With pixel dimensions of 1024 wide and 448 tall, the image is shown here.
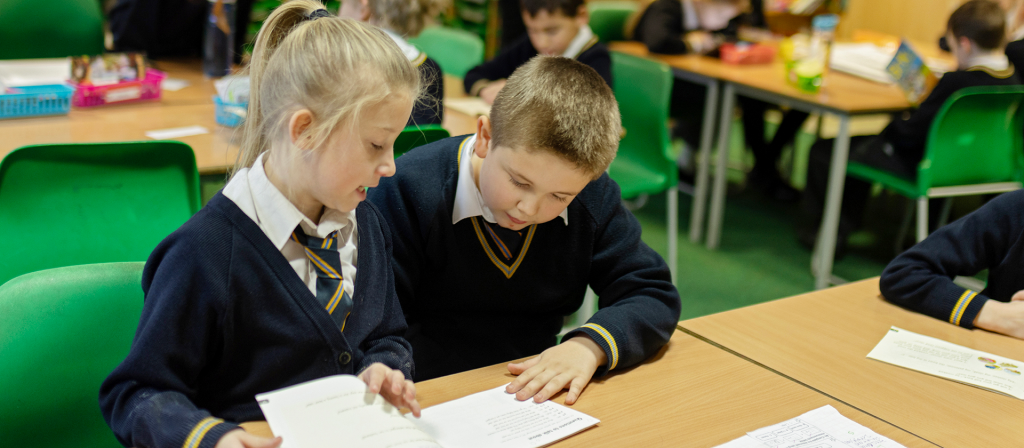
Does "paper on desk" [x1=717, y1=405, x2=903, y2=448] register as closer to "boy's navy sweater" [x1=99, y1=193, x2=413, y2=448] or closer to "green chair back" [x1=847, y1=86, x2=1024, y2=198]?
"boy's navy sweater" [x1=99, y1=193, x2=413, y2=448]

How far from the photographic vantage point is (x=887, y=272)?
1.50 metres

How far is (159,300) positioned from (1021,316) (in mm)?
1356

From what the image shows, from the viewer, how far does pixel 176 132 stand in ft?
6.86

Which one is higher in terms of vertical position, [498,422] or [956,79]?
[956,79]

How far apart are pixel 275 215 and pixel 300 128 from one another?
11 cm

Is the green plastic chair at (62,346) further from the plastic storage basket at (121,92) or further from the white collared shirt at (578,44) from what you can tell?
the white collared shirt at (578,44)

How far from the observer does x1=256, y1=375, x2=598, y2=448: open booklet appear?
823mm

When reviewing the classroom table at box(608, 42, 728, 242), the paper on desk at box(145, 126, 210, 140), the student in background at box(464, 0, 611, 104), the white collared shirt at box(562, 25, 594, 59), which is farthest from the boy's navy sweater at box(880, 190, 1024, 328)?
→ the classroom table at box(608, 42, 728, 242)

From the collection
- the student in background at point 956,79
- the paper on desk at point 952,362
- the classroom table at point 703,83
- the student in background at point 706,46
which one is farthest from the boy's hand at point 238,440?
the student in background at point 706,46

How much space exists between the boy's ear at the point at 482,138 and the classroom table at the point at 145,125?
72cm

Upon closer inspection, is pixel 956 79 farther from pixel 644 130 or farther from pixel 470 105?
pixel 470 105

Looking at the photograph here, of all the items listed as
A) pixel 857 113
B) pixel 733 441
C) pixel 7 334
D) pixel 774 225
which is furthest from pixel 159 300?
pixel 774 225

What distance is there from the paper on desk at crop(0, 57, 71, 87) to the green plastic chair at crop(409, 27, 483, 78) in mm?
1281

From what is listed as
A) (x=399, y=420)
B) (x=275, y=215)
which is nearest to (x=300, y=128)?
(x=275, y=215)
